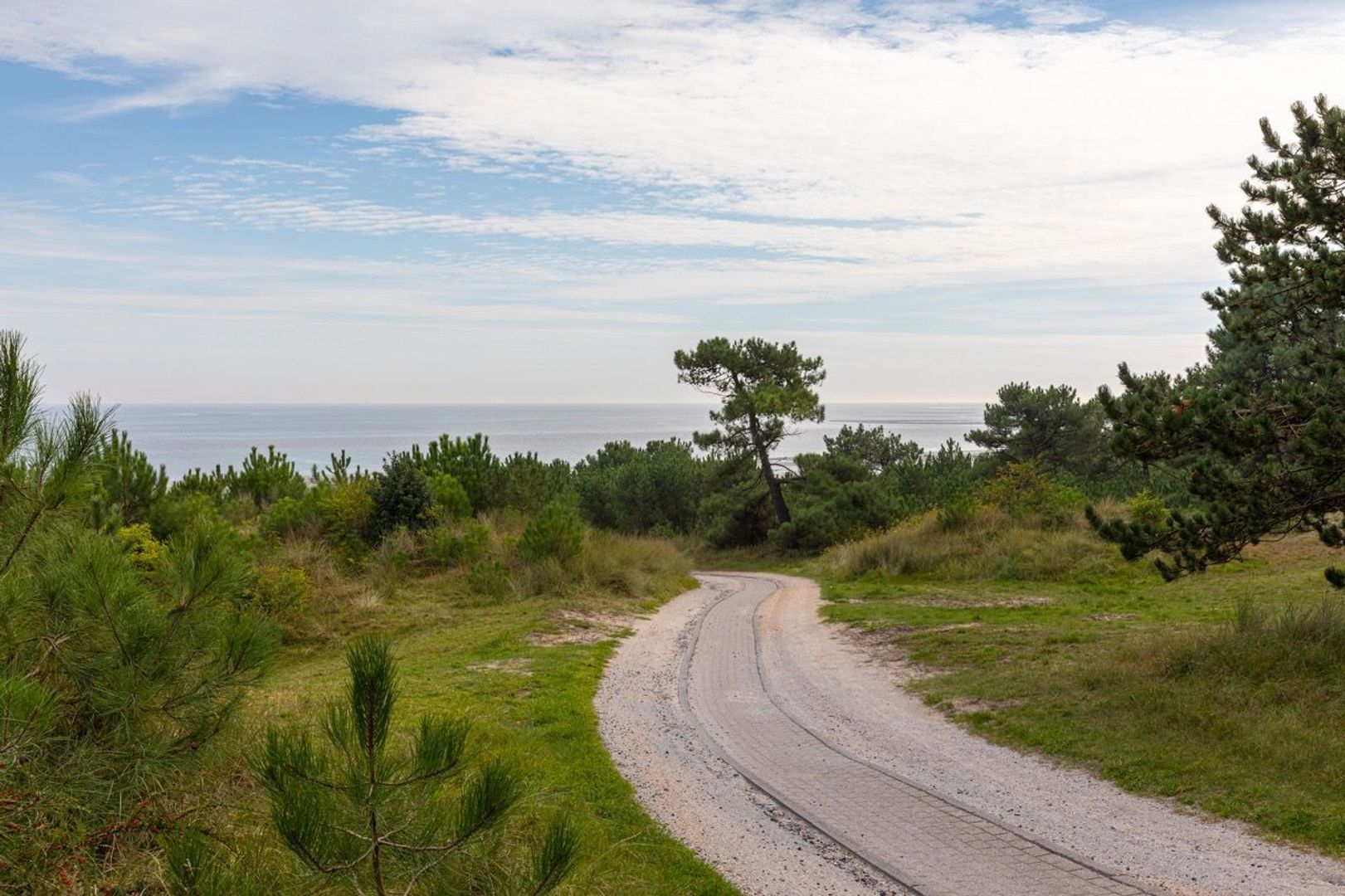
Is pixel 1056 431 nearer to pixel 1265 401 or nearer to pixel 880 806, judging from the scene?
pixel 1265 401

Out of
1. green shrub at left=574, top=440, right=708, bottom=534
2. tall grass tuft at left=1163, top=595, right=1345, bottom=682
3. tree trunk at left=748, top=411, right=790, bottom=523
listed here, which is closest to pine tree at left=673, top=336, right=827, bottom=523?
tree trunk at left=748, top=411, right=790, bottom=523

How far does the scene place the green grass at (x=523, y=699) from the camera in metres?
5.33

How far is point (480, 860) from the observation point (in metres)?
3.59

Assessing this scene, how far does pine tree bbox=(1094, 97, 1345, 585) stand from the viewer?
9461 millimetres

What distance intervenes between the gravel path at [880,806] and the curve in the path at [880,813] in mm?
17

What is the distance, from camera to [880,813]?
24.2 feet

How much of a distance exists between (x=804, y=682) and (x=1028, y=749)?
366 cm

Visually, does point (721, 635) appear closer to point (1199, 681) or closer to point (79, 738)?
point (1199, 681)

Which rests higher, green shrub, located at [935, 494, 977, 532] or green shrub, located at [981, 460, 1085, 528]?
green shrub, located at [981, 460, 1085, 528]

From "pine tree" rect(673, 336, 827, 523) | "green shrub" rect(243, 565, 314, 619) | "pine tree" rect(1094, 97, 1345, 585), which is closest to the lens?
"pine tree" rect(1094, 97, 1345, 585)

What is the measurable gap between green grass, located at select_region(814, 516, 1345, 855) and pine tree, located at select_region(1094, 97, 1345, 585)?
3.43 feet

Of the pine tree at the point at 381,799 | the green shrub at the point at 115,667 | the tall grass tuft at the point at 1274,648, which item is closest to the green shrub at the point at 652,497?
the tall grass tuft at the point at 1274,648

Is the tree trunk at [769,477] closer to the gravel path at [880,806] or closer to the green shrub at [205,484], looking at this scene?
the green shrub at [205,484]

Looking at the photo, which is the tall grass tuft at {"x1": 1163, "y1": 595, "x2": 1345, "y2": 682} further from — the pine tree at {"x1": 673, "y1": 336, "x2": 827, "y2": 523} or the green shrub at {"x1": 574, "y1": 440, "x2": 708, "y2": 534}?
the green shrub at {"x1": 574, "y1": 440, "x2": 708, "y2": 534}
